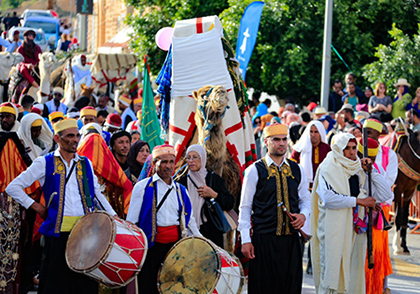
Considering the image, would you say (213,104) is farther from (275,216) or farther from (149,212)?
(149,212)

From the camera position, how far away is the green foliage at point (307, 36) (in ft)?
70.3

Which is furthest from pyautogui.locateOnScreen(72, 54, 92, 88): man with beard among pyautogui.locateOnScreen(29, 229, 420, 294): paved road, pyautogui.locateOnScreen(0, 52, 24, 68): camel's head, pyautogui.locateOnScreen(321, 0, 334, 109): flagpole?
pyautogui.locateOnScreen(29, 229, 420, 294): paved road

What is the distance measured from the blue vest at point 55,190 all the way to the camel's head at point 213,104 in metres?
1.94

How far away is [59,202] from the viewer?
24.4 feet

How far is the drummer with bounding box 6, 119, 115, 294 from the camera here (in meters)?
7.46

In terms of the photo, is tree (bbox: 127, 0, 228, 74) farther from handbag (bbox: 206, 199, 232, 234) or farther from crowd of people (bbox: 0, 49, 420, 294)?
handbag (bbox: 206, 199, 232, 234)

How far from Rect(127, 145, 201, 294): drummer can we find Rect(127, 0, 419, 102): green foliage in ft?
45.0

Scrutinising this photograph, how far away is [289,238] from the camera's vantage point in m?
7.91

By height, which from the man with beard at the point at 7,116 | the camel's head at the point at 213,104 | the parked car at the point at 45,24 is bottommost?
the man with beard at the point at 7,116

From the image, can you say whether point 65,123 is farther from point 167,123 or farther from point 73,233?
point 167,123

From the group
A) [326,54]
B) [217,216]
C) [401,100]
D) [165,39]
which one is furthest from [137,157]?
[401,100]

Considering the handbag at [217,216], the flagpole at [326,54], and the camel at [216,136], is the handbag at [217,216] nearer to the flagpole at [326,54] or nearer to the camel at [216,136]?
the camel at [216,136]

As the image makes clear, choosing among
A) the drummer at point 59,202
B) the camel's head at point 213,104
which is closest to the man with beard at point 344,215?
the camel's head at point 213,104

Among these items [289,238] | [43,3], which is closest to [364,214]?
[289,238]
